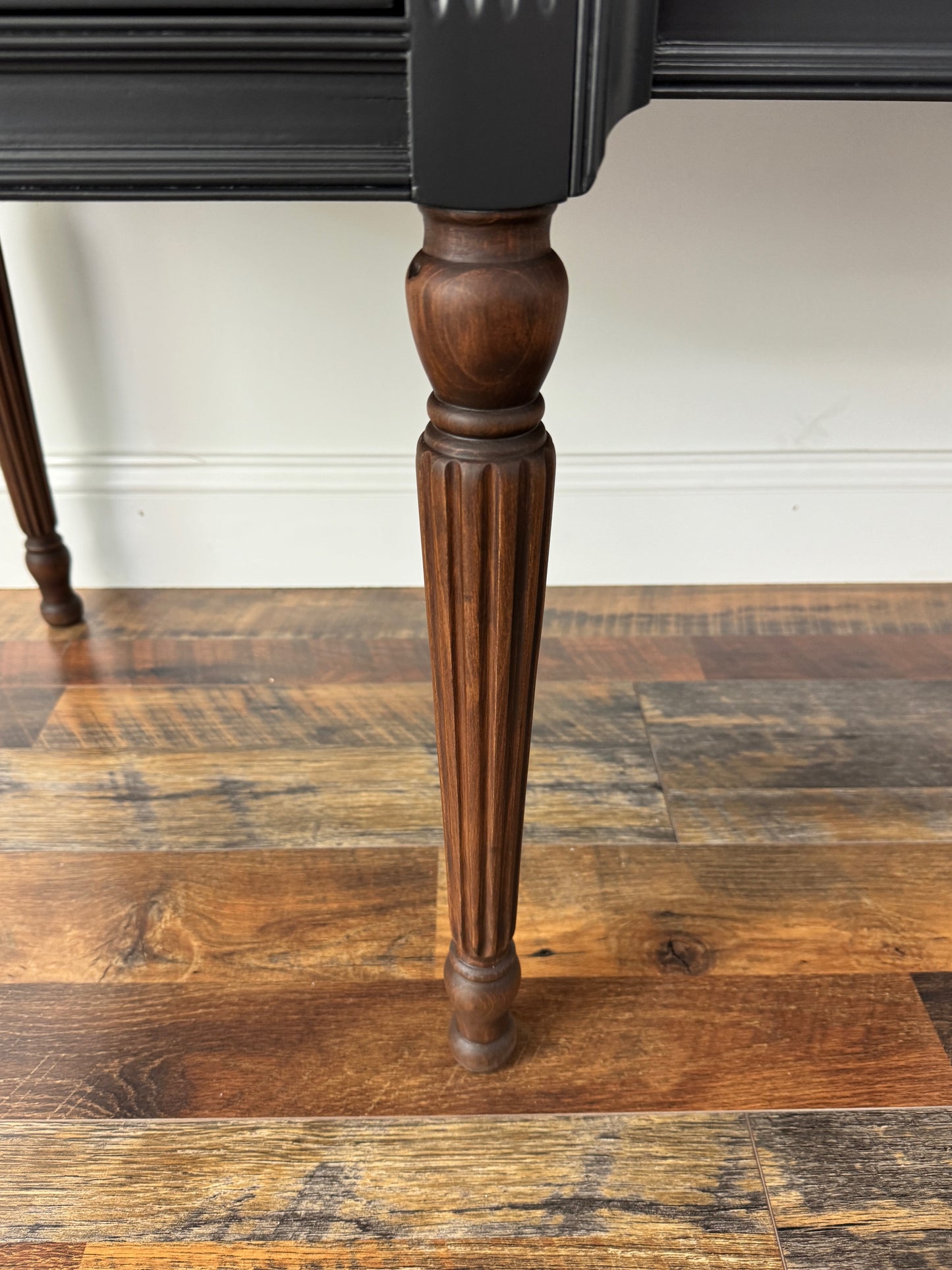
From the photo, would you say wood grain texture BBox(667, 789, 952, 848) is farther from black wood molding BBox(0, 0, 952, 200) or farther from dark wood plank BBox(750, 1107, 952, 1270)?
black wood molding BBox(0, 0, 952, 200)

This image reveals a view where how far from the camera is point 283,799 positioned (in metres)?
1.03

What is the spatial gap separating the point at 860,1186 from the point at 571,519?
823 millimetres

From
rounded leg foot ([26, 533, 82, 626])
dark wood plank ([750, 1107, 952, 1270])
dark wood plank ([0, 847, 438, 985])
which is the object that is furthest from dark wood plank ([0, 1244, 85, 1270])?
rounded leg foot ([26, 533, 82, 626])

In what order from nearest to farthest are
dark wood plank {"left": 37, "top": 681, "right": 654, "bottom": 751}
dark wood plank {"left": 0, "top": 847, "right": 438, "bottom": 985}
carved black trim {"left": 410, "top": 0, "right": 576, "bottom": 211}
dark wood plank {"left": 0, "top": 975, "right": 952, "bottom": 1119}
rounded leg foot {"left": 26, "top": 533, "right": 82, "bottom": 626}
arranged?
carved black trim {"left": 410, "top": 0, "right": 576, "bottom": 211} < dark wood plank {"left": 0, "top": 975, "right": 952, "bottom": 1119} < dark wood plank {"left": 0, "top": 847, "right": 438, "bottom": 985} < dark wood plank {"left": 37, "top": 681, "right": 654, "bottom": 751} < rounded leg foot {"left": 26, "top": 533, "right": 82, "bottom": 626}

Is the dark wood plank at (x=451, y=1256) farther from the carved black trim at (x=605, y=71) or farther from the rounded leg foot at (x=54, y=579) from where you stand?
the rounded leg foot at (x=54, y=579)

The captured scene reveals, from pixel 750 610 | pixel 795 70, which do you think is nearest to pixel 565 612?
pixel 750 610

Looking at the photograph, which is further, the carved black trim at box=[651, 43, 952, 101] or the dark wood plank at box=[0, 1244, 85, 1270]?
the dark wood plank at box=[0, 1244, 85, 1270]

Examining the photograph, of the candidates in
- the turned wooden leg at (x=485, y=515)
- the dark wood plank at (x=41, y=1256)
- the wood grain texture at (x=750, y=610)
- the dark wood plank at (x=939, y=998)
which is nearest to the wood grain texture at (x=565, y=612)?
the wood grain texture at (x=750, y=610)

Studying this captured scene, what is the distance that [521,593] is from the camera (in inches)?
22.9

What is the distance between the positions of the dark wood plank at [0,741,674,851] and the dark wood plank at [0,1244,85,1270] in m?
0.36

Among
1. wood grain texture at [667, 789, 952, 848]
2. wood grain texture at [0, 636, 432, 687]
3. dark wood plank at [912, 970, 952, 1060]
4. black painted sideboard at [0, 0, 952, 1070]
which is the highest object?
black painted sideboard at [0, 0, 952, 1070]

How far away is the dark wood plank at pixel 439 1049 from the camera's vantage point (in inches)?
29.4

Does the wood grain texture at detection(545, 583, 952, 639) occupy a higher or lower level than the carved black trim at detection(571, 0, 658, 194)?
lower

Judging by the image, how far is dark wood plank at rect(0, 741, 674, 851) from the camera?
986mm
